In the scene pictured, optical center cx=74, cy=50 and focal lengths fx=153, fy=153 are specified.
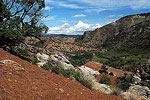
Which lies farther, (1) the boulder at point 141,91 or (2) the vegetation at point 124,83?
(2) the vegetation at point 124,83

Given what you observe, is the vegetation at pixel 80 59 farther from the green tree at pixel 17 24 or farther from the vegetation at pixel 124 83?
the green tree at pixel 17 24

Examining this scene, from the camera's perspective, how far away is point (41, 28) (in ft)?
41.4

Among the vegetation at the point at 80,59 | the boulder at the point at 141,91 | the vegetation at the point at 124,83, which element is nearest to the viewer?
the boulder at the point at 141,91

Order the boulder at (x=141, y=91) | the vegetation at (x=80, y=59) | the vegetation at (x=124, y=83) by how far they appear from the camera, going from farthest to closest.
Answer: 1. the vegetation at (x=80, y=59)
2. the vegetation at (x=124, y=83)
3. the boulder at (x=141, y=91)

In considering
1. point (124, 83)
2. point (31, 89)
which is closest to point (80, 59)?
point (124, 83)

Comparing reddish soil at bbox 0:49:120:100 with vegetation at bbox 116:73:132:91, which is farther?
vegetation at bbox 116:73:132:91

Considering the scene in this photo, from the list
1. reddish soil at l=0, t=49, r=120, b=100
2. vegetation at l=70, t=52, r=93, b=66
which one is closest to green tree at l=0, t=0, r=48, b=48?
reddish soil at l=0, t=49, r=120, b=100

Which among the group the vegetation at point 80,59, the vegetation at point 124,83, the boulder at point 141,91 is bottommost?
the vegetation at point 80,59

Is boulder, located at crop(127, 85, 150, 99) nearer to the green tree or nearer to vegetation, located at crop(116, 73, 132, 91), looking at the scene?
vegetation, located at crop(116, 73, 132, 91)

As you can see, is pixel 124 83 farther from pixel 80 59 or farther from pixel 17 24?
pixel 80 59

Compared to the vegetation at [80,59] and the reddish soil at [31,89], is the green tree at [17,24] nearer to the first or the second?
the reddish soil at [31,89]

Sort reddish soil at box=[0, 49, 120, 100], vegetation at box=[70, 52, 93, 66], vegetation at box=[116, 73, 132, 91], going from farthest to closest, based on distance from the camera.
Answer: vegetation at box=[70, 52, 93, 66], vegetation at box=[116, 73, 132, 91], reddish soil at box=[0, 49, 120, 100]

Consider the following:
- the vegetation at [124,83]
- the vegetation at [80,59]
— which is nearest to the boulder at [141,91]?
the vegetation at [124,83]

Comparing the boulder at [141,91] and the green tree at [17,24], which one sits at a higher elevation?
the green tree at [17,24]
